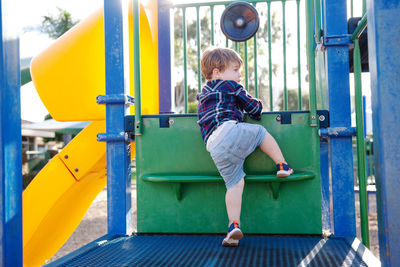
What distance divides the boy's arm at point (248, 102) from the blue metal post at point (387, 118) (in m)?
0.99

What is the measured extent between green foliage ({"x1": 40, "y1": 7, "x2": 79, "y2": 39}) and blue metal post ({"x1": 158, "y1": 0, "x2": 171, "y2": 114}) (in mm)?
16357

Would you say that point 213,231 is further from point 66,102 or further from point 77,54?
point 77,54

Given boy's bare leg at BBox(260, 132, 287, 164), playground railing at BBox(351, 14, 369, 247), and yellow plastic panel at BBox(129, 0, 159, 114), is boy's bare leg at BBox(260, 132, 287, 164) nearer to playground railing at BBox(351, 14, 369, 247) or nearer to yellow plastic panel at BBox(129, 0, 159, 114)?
playground railing at BBox(351, 14, 369, 247)

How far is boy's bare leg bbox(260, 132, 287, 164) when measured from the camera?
2.06 meters

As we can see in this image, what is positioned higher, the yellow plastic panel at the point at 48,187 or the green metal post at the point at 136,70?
the green metal post at the point at 136,70

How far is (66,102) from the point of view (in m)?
2.66

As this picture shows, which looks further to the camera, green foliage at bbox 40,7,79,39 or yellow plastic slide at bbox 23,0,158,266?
green foliage at bbox 40,7,79,39

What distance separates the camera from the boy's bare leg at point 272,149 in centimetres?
206

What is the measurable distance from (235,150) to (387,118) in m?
0.99

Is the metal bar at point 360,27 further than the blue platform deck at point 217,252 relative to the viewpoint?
Yes

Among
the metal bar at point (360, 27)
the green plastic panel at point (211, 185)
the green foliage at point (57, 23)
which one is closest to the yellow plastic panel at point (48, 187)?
the green plastic panel at point (211, 185)

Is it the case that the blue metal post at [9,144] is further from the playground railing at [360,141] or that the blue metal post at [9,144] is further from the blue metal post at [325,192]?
the blue metal post at [325,192]

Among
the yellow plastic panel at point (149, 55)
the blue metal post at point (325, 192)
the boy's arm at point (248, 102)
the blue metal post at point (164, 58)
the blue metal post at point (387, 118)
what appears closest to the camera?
the blue metal post at point (387, 118)

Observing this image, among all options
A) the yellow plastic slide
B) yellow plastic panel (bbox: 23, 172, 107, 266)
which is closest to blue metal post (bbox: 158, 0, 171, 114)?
the yellow plastic slide
